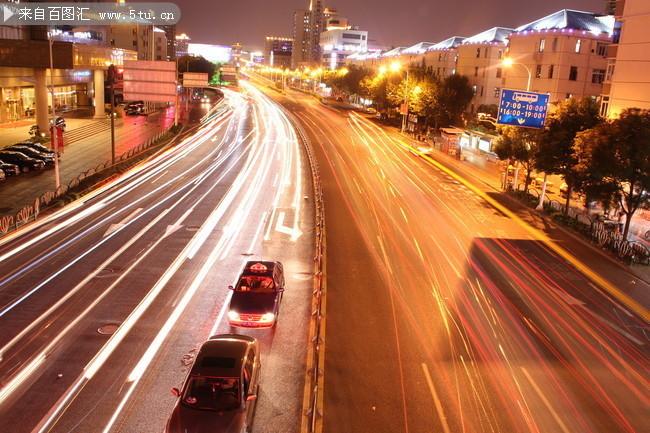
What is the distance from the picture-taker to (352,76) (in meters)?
108

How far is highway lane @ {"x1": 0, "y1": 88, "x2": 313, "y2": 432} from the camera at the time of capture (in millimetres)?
11836

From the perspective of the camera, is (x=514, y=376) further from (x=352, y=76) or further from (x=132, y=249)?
(x=352, y=76)

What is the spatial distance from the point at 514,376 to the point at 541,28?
50.0 meters

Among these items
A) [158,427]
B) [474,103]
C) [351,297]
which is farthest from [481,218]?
[474,103]

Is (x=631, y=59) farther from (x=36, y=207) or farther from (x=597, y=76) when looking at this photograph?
(x=36, y=207)

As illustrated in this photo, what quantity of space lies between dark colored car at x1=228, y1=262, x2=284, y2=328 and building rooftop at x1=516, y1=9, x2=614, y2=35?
47.2 m

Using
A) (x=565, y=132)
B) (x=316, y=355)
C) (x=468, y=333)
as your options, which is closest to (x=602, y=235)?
(x=565, y=132)

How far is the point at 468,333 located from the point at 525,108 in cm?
1984

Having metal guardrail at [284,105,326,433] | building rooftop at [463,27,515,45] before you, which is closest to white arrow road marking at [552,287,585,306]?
metal guardrail at [284,105,326,433]

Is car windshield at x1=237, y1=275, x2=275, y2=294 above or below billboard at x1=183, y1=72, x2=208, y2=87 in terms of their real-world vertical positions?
below

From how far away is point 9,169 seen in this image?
34.4m

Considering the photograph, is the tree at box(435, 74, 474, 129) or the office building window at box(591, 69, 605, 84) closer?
the office building window at box(591, 69, 605, 84)

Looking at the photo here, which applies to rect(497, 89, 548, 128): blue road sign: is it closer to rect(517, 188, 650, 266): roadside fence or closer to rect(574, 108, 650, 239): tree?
rect(517, 188, 650, 266): roadside fence

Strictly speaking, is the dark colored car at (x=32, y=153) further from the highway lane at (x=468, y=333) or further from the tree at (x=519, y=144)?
the tree at (x=519, y=144)
